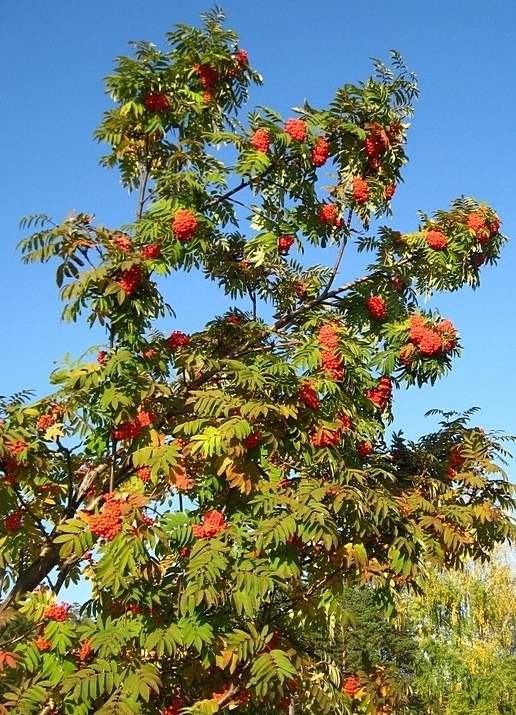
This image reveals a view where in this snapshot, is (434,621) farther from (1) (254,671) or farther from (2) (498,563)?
(1) (254,671)

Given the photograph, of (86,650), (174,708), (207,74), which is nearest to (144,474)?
(86,650)

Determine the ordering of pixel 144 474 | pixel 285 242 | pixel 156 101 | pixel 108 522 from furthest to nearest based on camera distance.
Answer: pixel 285 242 < pixel 156 101 < pixel 144 474 < pixel 108 522

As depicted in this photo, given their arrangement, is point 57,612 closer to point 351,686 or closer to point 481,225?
point 351,686

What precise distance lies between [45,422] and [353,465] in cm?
263

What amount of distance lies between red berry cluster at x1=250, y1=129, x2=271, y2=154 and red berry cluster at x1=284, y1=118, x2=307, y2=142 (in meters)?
0.21

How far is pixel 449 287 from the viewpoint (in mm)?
7828

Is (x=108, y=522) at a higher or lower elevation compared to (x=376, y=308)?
lower

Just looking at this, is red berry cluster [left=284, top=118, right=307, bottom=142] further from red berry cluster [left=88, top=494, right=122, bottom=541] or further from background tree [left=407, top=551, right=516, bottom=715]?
background tree [left=407, top=551, right=516, bottom=715]

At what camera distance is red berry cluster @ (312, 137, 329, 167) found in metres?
7.51

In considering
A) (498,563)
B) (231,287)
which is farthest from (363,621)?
(231,287)

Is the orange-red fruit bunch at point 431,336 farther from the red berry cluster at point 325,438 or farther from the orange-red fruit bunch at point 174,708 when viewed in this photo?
the orange-red fruit bunch at point 174,708

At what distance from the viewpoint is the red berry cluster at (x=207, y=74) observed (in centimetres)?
787

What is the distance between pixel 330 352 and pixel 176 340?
1654mm

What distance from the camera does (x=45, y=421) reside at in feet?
21.7
